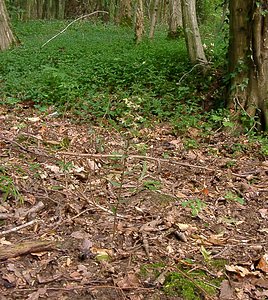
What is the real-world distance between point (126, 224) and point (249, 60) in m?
3.87

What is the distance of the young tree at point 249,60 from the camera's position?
6277 millimetres

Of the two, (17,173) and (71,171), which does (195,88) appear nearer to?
(71,171)

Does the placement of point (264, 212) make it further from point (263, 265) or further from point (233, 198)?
point (263, 265)

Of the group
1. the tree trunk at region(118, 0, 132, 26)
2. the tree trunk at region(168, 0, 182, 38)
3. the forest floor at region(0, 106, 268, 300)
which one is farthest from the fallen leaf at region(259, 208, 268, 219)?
the tree trunk at region(118, 0, 132, 26)

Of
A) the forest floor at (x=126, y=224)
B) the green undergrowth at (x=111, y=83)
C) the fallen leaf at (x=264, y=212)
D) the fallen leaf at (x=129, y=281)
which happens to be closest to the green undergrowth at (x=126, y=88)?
the green undergrowth at (x=111, y=83)

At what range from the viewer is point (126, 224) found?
3590 mm

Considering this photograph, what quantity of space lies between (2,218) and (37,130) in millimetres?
2517

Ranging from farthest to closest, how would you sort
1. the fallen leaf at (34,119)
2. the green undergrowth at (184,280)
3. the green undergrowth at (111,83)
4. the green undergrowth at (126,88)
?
the green undergrowth at (111,83) → the green undergrowth at (126,88) → the fallen leaf at (34,119) → the green undergrowth at (184,280)

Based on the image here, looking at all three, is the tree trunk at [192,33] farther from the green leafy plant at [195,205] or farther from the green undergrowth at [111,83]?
the green leafy plant at [195,205]

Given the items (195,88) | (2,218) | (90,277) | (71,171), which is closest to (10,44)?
(195,88)

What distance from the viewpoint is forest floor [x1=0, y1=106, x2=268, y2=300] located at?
2867 millimetres

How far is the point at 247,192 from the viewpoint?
4520mm

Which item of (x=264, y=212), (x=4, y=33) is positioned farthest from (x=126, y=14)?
(x=264, y=212)

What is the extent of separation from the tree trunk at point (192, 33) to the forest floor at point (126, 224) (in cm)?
365
